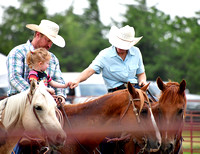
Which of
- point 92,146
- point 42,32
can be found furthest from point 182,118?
point 42,32

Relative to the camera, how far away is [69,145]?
4.70 metres

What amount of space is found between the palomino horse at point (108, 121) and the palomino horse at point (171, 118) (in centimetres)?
48

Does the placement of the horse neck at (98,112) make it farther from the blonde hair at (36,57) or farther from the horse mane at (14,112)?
the horse mane at (14,112)

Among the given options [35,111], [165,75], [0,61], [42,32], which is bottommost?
[165,75]

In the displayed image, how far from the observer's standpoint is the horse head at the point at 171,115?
203 inches

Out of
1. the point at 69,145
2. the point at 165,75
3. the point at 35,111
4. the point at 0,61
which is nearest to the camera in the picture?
the point at 35,111

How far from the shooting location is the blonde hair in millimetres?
4594

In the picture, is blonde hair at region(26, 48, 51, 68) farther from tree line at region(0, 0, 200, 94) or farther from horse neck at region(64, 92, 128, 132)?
tree line at region(0, 0, 200, 94)

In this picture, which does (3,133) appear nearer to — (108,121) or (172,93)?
(108,121)

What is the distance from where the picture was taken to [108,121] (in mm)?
4766

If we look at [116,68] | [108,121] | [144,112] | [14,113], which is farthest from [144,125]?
[14,113]

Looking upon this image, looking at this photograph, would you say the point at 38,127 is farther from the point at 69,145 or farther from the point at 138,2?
the point at 138,2

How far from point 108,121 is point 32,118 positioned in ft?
3.64

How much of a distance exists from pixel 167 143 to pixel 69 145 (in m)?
1.28
